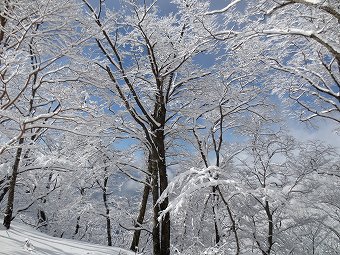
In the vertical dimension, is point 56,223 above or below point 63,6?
below

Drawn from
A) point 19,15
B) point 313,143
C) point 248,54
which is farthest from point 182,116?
point 313,143

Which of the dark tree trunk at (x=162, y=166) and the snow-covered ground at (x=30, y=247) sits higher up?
the dark tree trunk at (x=162, y=166)

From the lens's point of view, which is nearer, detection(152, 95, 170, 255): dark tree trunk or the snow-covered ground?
the snow-covered ground

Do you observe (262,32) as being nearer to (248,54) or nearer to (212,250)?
(248,54)

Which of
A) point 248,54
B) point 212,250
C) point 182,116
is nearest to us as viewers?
point 212,250

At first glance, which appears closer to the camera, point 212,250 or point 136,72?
point 212,250

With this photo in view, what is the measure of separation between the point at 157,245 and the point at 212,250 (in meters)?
4.65

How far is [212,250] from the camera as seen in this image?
3850 mm

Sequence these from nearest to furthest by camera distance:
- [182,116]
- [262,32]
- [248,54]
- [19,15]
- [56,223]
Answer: [262,32] → [19,15] → [248,54] → [182,116] → [56,223]

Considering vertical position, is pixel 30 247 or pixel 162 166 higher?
pixel 162 166

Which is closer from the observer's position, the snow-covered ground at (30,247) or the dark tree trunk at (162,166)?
the snow-covered ground at (30,247)

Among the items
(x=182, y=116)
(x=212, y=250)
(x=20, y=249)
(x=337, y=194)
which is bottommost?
(x=20, y=249)

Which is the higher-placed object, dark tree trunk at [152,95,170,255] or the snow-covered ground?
dark tree trunk at [152,95,170,255]

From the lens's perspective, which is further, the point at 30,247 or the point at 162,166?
the point at 162,166
